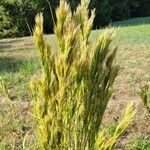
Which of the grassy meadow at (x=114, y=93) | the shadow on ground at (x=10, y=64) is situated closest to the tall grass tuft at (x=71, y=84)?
the grassy meadow at (x=114, y=93)

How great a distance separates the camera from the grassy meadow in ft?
19.7

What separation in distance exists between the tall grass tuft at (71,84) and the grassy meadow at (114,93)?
0.69 ft

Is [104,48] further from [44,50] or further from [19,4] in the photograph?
[19,4]

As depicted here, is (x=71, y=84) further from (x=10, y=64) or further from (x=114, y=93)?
(x=10, y=64)

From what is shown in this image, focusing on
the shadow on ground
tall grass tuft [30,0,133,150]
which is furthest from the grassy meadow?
tall grass tuft [30,0,133,150]

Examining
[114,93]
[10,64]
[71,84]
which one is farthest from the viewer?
[10,64]

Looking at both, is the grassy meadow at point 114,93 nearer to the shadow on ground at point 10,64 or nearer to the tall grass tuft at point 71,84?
the shadow on ground at point 10,64

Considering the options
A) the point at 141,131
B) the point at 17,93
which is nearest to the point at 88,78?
the point at 141,131

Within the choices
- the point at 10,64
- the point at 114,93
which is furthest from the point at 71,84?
the point at 10,64

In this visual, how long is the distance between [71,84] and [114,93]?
6884 millimetres

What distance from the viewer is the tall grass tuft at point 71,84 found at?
2.11m

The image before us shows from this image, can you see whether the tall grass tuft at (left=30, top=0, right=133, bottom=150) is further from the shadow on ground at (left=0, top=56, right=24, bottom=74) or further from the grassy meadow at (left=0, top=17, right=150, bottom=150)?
the shadow on ground at (left=0, top=56, right=24, bottom=74)

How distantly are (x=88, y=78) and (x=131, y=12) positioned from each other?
33.4 metres

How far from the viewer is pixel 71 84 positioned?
2193mm
